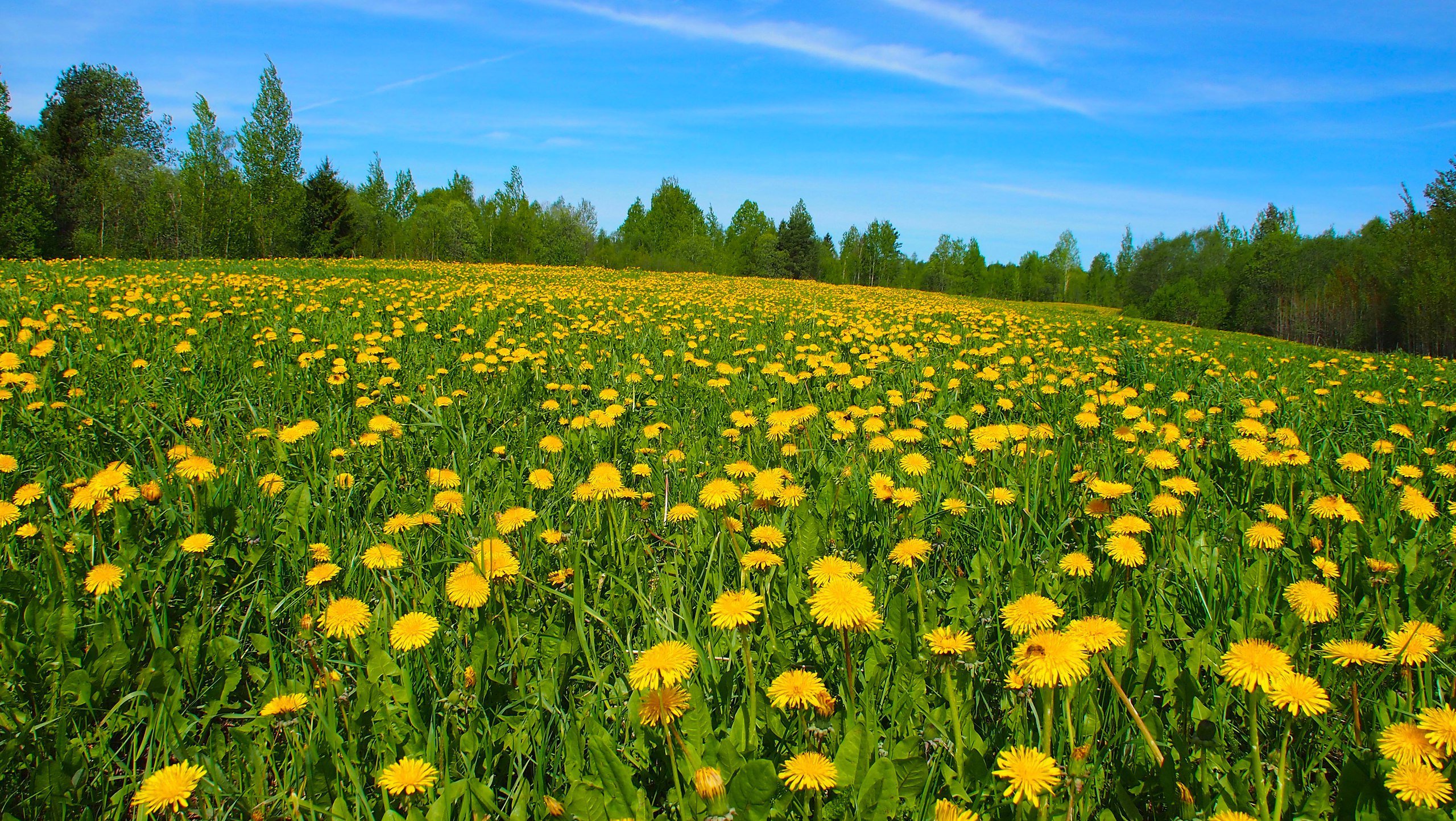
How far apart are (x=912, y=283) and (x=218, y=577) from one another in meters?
66.8

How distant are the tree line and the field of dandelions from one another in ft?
105

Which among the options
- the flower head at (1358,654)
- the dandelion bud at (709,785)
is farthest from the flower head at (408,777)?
the flower head at (1358,654)

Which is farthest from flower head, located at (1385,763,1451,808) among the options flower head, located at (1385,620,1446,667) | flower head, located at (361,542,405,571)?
flower head, located at (361,542,405,571)

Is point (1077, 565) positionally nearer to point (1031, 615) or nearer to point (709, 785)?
point (1031, 615)

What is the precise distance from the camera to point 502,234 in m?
45.9

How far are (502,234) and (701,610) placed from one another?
160ft

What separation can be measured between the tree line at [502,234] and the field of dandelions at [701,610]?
3191 centimetres

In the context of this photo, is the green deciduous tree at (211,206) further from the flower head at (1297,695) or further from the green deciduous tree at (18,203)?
the flower head at (1297,695)

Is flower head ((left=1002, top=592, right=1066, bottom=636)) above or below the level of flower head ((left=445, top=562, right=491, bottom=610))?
above

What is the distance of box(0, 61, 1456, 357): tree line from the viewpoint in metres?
27.4

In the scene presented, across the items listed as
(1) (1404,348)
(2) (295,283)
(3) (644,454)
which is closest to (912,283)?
(1) (1404,348)

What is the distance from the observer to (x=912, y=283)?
211 ft

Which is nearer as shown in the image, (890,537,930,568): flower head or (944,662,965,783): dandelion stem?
(944,662,965,783): dandelion stem

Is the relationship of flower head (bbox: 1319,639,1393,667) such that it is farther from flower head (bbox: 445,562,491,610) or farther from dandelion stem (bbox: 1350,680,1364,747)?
flower head (bbox: 445,562,491,610)
